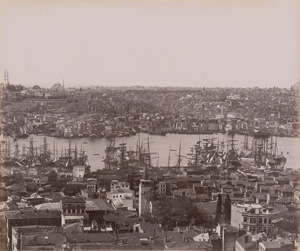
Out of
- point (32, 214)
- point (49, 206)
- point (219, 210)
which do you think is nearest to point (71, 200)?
point (49, 206)

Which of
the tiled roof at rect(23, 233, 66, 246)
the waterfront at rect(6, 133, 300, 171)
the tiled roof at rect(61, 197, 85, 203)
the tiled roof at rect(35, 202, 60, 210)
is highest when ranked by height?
the waterfront at rect(6, 133, 300, 171)

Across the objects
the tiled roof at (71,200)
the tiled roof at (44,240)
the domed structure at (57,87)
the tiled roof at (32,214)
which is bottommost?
the tiled roof at (44,240)

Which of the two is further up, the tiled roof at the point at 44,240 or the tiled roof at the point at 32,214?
the tiled roof at the point at 32,214

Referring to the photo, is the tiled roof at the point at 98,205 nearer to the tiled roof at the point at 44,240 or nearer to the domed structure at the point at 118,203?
the domed structure at the point at 118,203

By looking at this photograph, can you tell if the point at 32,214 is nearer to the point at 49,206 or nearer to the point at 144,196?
the point at 49,206

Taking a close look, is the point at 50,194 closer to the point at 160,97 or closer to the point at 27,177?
the point at 27,177

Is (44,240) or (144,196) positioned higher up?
(144,196)

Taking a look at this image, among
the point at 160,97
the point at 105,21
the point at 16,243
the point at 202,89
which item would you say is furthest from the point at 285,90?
the point at 16,243

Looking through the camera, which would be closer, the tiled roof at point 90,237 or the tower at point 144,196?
the tiled roof at point 90,237

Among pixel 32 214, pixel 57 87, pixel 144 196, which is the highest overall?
pixel 57 87

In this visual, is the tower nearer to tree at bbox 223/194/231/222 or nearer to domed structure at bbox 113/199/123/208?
domed structure at bbox 113/199/123/208
